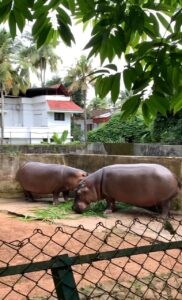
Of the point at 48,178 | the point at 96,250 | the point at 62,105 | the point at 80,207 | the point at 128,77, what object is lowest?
the point at 80,207

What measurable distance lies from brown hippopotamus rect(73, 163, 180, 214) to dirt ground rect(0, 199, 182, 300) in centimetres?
29

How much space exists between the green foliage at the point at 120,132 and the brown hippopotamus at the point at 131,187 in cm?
1175

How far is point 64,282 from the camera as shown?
4.60ft

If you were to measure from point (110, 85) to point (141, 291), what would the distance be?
1814 mm

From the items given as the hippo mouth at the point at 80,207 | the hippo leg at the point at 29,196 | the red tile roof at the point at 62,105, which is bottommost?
the hippo leg at the point at 29,196

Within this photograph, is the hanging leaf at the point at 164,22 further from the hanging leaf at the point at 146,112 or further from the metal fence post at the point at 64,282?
the metal fence post at the point at 64,282

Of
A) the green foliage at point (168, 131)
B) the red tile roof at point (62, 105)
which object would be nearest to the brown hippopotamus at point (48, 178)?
the green foliage at point (168, 131)

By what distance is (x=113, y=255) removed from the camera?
1606 millimetres

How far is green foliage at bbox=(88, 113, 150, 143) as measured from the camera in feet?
66.2

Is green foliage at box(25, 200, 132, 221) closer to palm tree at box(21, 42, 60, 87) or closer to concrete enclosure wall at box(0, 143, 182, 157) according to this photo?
concrete enclosure wall at box(0, 143, 182, 157)

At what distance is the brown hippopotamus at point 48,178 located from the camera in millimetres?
8836

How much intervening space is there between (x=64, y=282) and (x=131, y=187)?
6088mm

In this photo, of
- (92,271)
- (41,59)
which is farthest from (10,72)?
(92,271)

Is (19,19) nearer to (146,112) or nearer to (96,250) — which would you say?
(146,112)
